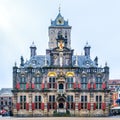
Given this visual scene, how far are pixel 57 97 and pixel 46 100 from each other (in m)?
2.30

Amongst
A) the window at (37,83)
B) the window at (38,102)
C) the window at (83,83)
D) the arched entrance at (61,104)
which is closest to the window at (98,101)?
the window at (83,83)

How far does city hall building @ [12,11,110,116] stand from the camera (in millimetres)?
78062

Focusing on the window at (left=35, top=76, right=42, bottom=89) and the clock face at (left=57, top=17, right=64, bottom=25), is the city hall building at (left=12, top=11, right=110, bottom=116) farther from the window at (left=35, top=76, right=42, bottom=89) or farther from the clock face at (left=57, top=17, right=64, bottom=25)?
the clock face at (left=57, top=17, right=64, bottom=25)

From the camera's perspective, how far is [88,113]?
257ft

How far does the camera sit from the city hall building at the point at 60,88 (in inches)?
3073

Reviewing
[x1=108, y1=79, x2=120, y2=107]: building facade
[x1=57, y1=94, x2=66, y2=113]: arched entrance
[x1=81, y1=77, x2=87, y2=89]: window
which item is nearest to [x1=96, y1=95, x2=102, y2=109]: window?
[x1=81, y1=77, x2=87, y2=89]: window

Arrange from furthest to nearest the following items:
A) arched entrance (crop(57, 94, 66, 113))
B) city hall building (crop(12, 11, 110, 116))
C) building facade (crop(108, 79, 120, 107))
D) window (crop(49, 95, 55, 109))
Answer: building facade (crop(108, 79, 120, 107)) → window (crop(49, 95, 55, 109)) → city hall building (crop(12, 11, 110, 116)) → arched entrance (crop(57, 94, 66, 113))

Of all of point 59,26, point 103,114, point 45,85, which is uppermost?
point 59,26

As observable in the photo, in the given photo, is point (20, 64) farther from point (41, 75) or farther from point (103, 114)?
point (103, 114)

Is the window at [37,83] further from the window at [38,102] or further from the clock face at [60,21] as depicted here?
the clock face at [60,21]

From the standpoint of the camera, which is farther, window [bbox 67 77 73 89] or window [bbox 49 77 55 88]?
window [bbox 67 77 73 89]

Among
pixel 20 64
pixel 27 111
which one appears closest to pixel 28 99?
pixel 27 111

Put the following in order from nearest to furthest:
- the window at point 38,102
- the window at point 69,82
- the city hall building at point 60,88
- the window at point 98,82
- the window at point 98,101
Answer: the city hall building at point 60,88, the window at point 38,102, the window at point 69,82, the window at point 98,101, the window at point 98,82

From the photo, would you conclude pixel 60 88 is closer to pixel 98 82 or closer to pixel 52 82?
pixel 52 82
